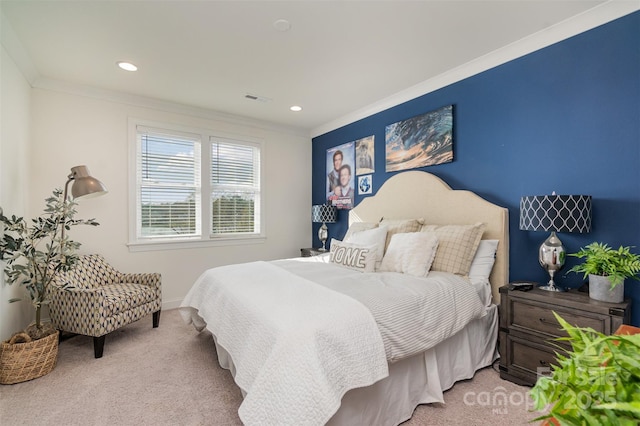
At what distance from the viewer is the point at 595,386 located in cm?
45

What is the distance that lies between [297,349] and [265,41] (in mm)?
2312

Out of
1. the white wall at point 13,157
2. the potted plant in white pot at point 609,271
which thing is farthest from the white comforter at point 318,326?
the white wall at point 13,157

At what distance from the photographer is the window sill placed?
3.68m

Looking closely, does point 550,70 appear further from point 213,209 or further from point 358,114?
point 213,209

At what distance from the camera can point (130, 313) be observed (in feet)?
9.22

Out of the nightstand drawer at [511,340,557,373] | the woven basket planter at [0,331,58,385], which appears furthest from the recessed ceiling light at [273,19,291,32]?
the woven basket planter at [0,331,58,385]

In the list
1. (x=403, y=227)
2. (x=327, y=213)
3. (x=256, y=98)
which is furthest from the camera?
(x=327, y=213)

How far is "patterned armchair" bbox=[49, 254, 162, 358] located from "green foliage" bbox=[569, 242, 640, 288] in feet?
12.0

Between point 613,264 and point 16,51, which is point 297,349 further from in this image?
point 16,51

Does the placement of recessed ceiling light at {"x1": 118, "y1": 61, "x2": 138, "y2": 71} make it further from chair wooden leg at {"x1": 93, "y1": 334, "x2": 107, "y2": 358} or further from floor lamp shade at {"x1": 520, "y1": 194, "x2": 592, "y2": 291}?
floor lamp shade at {"x1": 520, "y1": 194, "x2": 592, "y2": 291}

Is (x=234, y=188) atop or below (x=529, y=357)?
atop

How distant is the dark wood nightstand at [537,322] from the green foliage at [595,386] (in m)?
1.70

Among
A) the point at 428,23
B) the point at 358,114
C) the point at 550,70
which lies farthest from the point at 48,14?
the point at 550,70

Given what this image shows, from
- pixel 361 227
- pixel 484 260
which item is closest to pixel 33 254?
pixel 361 227
